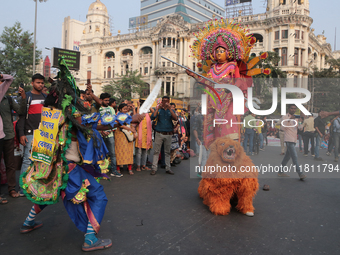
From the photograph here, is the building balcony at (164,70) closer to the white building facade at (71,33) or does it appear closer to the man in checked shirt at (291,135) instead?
the man in checked shirt at (291,135)

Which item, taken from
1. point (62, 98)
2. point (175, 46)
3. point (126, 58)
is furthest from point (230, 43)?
point (126, 58)

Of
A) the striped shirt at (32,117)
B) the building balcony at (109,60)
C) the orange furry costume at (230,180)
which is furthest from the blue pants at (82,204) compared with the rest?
the building balcony at (109,60)

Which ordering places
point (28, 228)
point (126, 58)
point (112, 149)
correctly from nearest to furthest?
point (28, 228), point (112, 149), point (126, 58)

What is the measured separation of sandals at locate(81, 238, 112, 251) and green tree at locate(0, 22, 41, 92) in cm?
2222

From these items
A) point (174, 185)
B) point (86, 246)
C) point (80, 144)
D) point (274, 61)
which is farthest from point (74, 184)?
point (274, 61)

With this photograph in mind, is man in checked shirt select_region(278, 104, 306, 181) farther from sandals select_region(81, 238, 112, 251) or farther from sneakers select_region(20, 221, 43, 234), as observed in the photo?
sneakers select_region(20, 221, 43, 234)

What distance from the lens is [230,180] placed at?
4.23m

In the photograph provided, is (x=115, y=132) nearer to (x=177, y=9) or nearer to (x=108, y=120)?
(x=108, y=120)

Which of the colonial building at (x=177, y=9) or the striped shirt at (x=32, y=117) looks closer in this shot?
the striped shirt at (x=32, y=117)

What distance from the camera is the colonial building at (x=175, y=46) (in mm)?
38938

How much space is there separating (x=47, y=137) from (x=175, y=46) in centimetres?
4843

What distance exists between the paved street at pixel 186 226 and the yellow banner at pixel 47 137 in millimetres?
1075

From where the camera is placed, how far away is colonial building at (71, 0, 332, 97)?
38938 mm

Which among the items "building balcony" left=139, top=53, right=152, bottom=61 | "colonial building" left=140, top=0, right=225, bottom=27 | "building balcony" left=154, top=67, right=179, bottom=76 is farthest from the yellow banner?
"colonial building" left=140, top=0, right=225, bottom=27
